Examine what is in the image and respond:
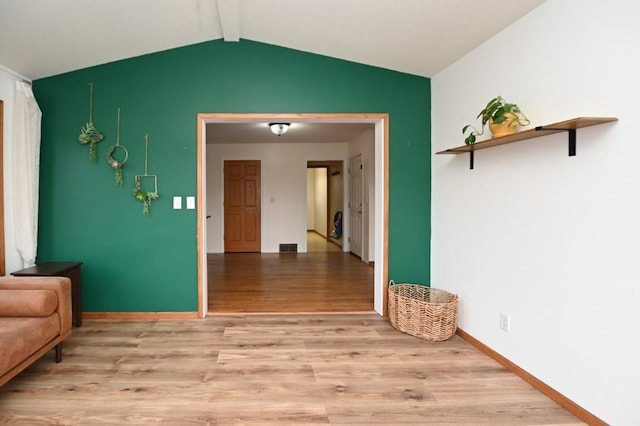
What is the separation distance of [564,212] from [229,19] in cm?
287

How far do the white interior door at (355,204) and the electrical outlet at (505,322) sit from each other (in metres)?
4.26

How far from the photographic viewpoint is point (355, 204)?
24.2ft

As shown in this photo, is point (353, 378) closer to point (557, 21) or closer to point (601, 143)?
point (601, 143)

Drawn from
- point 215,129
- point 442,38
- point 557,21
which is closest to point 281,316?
point 442,38

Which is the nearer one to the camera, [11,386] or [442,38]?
[11,386]

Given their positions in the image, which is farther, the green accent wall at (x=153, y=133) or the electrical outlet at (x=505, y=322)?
the green accent wall at (x=153, y=133)

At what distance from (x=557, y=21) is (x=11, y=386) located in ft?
13.0

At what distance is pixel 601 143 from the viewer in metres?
1.82

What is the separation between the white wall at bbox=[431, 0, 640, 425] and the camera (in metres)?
Result: 1.72

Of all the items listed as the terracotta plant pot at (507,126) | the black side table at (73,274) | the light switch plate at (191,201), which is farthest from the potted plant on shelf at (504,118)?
the black side table at (73,274)

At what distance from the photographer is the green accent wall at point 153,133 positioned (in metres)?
3.49

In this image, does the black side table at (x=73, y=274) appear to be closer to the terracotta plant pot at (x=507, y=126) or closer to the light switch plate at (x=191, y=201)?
the light switch plate at (x=191, y=201)

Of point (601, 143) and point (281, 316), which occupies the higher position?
point (601, 143)

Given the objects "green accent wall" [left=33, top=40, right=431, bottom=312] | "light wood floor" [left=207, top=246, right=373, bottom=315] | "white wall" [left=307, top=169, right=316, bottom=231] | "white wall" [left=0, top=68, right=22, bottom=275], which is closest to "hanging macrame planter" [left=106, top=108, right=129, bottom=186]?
"green accent wall" [left=33, top=40, right=431, bottom=312]
